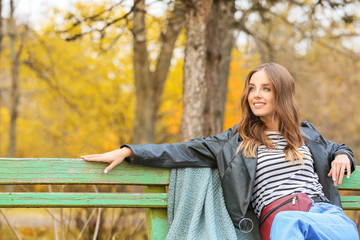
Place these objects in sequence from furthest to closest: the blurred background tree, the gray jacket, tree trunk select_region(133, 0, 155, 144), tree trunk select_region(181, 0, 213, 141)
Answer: the blurred background tree, tree trunk select_region(133, 0, 155, 144), tree trunk select_region(181, 0, 213, 141), the gray jacket

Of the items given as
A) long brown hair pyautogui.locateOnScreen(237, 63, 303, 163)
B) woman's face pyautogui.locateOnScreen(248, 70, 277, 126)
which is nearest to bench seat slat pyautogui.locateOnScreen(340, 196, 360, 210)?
long brown hair pyautogui.locateOnScreen(237, 63, 303, 163)

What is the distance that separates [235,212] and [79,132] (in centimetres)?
1571

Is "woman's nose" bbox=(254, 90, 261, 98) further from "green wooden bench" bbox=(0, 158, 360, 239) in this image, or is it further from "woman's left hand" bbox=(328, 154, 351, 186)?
"green wooden bench" bbox=(0, 158, 360, 239)

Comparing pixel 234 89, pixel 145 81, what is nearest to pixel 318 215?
pixel 145 81

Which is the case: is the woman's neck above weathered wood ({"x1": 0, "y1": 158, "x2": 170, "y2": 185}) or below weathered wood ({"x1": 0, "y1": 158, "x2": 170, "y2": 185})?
above

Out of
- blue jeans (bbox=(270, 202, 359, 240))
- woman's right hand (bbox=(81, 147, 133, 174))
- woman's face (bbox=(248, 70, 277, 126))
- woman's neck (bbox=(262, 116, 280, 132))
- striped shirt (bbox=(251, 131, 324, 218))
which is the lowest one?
blue jeans (bbox=(270, 202, 359, 240))

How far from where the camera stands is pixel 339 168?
9.98 ft

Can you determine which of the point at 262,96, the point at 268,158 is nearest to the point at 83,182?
the point at 268,158

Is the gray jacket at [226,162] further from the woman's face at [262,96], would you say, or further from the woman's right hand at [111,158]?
the woman's face at [262,96]

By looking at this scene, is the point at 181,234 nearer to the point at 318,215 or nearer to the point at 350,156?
the point at 318,215

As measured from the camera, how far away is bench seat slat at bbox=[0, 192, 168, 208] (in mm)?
2732

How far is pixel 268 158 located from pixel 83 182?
1176 mm

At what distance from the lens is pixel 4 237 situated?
5.38 metres

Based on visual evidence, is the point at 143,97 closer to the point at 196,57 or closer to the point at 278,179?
the point at 196,57
